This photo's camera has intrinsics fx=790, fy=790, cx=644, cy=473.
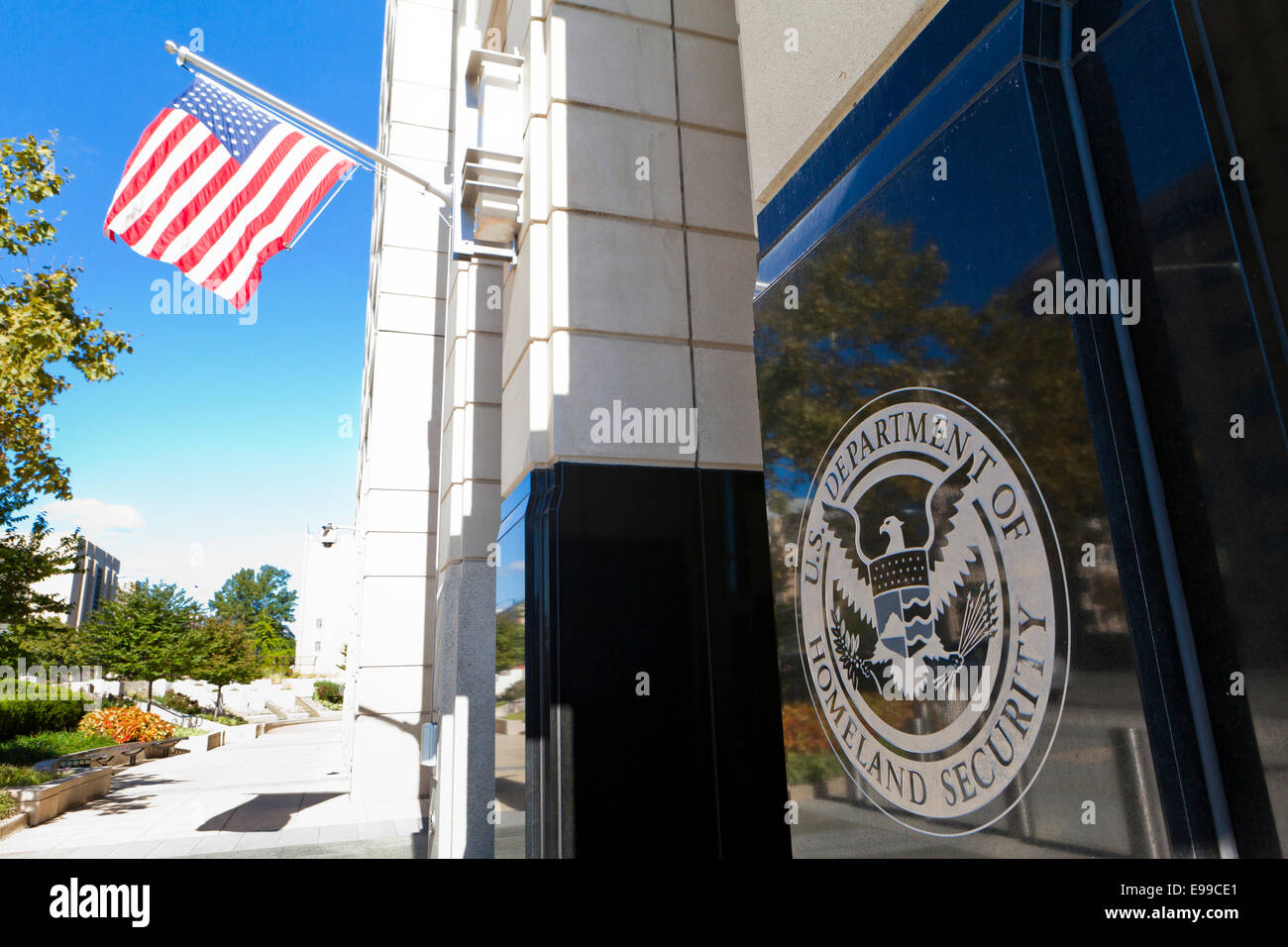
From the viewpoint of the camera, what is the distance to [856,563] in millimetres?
3576

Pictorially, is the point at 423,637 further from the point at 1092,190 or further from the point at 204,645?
the point at 204,645

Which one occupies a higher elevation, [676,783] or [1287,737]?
[1287,737]

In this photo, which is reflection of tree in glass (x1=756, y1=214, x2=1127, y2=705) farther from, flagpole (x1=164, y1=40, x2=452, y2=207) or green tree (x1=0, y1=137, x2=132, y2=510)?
green tree (x1=0, y1=137, x2=132, y2=510)

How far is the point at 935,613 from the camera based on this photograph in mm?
3049

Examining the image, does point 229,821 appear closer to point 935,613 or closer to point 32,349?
point 32,349

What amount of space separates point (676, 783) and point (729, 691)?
773 millimetres

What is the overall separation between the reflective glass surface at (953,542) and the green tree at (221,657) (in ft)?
159

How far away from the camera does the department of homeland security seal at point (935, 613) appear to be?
2604 millimetres

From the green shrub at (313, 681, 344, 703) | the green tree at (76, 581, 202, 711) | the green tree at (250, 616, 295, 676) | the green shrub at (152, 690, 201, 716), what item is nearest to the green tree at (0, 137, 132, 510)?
the green tree at (76, 581, 202, 711)

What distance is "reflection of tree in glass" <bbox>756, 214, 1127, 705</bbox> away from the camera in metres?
2.56

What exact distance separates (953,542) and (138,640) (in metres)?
47.0

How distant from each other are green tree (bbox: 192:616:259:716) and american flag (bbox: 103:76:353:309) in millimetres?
41764

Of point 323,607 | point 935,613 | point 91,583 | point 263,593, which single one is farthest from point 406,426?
point 263,593
